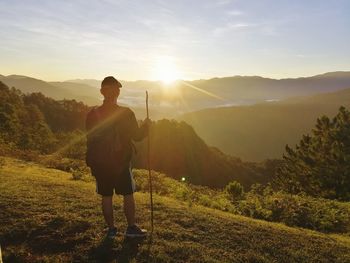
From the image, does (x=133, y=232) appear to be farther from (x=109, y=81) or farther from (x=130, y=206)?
(x=109, y=81)

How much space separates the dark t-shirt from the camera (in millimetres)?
6605

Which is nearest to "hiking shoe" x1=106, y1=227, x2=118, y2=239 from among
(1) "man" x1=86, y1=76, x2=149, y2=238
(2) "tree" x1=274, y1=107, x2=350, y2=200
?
(1) "man" x1=86, y1=76, x2=149, y2=238

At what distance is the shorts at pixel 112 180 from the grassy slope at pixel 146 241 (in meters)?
0.85

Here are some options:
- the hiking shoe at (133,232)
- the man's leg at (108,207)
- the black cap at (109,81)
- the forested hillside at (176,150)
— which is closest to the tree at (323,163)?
the hiking shoe at (133,232)

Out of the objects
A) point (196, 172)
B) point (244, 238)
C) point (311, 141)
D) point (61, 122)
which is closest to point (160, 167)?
point (196, 172)

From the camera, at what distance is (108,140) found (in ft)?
21.7

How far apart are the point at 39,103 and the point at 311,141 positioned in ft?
216

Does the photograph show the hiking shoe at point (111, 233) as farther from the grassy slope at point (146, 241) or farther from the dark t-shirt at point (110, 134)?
the dark t-shirt at point (110, 134)

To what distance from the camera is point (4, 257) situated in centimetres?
642

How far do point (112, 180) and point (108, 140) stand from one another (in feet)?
1.98

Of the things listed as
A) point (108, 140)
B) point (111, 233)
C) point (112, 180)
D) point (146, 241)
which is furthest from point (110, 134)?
point (146, 241)

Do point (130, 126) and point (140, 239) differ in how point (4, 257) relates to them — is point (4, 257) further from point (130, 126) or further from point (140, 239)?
point (130, 126)

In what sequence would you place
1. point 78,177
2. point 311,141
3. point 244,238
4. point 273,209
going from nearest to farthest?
point 244,238 → point 273,209 → point 78,177 → point 311,141

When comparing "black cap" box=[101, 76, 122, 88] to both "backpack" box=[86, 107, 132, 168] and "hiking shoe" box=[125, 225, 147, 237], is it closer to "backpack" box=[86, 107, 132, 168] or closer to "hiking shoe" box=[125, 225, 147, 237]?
"backpack" box=[86, 107, 132, 168]
